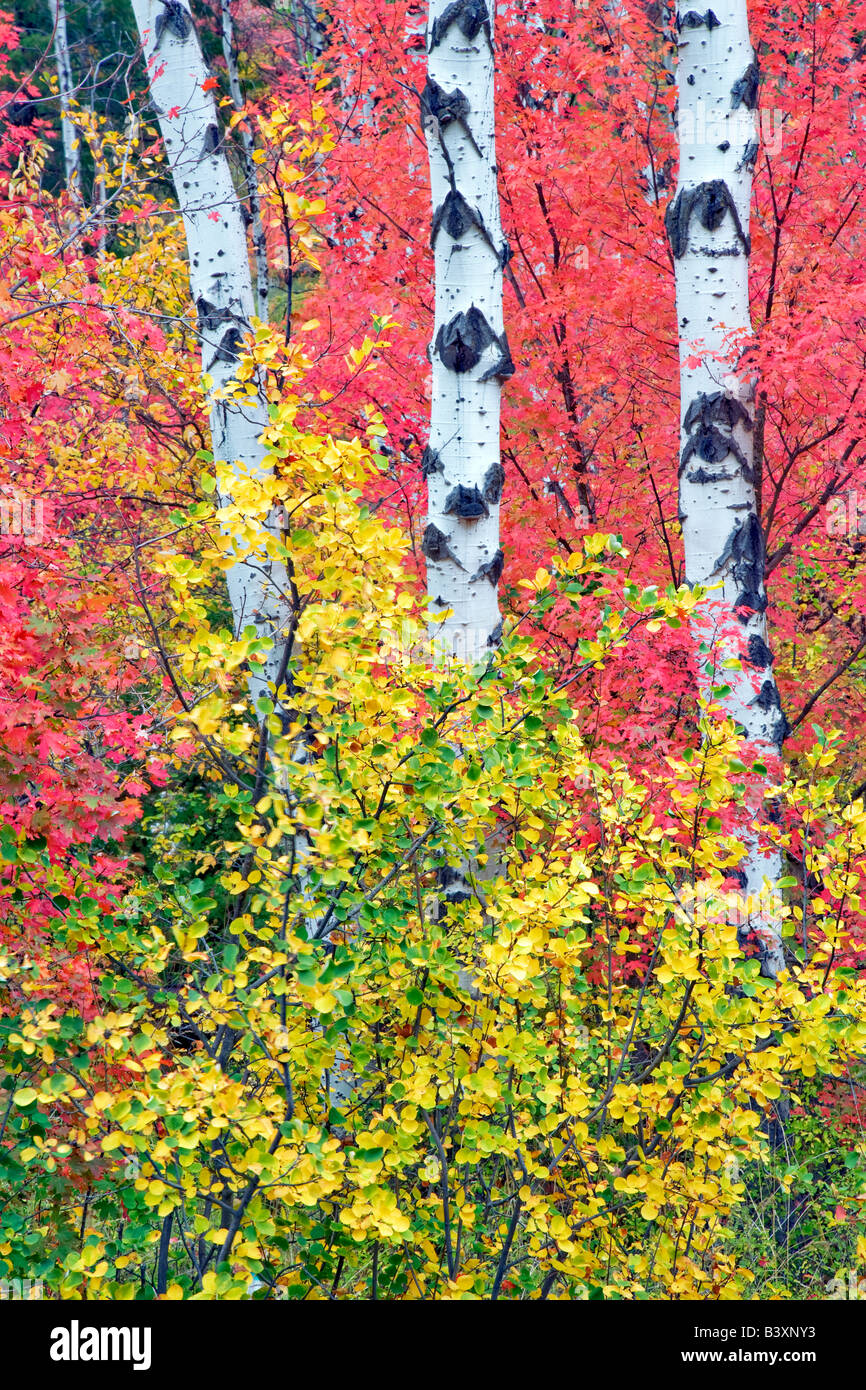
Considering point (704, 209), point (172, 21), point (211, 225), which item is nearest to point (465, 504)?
point (704, 209)

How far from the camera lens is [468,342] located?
3.25m

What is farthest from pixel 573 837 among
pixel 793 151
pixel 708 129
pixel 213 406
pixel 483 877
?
pixel 793 151

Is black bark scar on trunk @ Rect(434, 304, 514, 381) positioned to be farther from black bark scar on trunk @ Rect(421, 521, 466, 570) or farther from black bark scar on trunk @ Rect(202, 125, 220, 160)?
black bark scar on trunk @ Rect(202, 125, 220, 160)

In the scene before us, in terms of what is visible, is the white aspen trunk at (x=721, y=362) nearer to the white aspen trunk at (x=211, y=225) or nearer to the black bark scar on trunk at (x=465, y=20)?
the black bark scar on trunk at (x=465, y=20)

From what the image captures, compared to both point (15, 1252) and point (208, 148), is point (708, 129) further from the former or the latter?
point (15, 1252)

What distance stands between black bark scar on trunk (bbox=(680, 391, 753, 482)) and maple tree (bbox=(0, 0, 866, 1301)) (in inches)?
0.7

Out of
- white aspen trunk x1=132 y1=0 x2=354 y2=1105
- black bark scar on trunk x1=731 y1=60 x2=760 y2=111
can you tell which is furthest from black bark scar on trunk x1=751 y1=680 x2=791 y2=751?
black bark scar on trunk x1=731 y1=60 x2=760 y2=111

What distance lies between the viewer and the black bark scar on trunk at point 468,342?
10.7ft

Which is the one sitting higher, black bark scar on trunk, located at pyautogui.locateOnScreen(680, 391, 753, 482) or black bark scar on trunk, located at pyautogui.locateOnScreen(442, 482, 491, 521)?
black bark scar on trunk, located at pyautogui.locateOnScreen(680, 391, 753, 482)

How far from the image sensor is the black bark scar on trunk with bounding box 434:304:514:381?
325 cm

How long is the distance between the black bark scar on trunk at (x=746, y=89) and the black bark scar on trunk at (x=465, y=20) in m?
1.13

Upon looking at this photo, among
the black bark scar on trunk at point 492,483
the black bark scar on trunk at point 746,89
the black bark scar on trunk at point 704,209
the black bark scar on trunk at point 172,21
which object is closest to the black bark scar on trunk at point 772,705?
the black bark scar on trunk at point 492,483

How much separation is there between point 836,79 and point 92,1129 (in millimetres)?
4742

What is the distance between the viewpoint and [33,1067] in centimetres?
264
